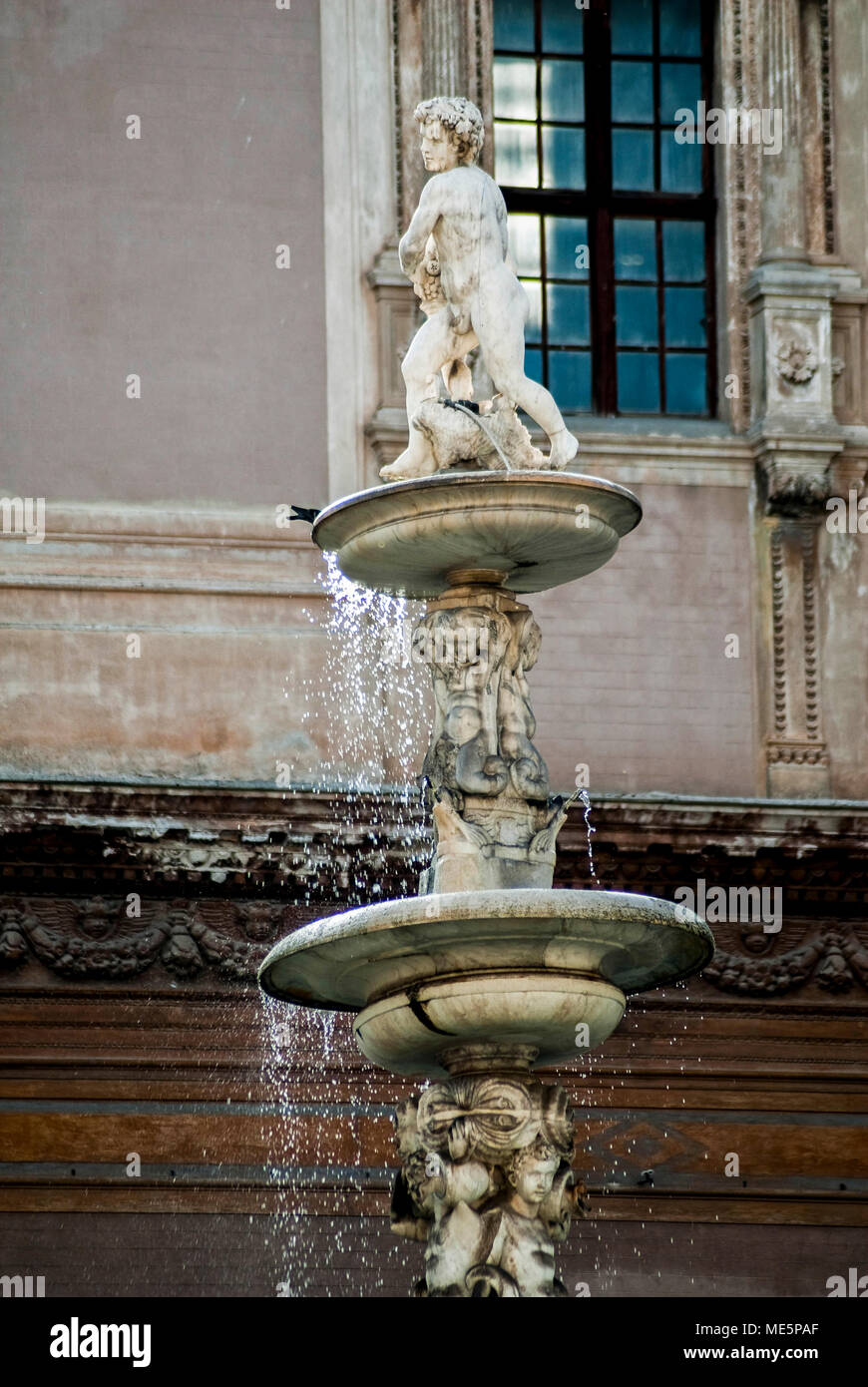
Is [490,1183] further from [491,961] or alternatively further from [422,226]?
[422,226]

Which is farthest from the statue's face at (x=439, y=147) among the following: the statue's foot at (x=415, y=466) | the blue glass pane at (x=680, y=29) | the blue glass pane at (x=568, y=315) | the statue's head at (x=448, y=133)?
the blue glass pane at (x=680, y=29)

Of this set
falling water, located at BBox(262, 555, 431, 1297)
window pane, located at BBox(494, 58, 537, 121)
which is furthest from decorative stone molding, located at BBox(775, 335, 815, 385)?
falling water, located at BBox(262, 555, 431, 1297)

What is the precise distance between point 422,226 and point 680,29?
621 centimetres

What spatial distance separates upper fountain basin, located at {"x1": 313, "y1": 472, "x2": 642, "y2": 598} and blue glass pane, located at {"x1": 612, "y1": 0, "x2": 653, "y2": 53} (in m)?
6.46

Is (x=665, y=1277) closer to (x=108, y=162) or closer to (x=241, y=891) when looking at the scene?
(x=241, y=891)

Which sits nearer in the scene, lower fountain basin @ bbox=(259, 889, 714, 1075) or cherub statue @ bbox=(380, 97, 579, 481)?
lower fountain basin @ bbox=(259, 889, 714, 1075)

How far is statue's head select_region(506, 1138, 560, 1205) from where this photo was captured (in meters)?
10.1

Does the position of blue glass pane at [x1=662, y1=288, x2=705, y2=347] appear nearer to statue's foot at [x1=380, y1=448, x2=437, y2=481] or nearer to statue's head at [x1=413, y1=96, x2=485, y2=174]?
statue's head at [x1=413, y1=96, x2=485, y2=174]

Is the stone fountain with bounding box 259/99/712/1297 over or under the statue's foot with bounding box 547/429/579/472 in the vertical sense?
under

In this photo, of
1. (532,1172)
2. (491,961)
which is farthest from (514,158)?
(532,1172)

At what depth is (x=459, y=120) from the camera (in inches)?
440

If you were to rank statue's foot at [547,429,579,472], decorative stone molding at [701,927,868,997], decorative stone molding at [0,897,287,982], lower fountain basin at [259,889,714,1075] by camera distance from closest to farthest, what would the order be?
1. lower fountain basin at [259,889,714,1075]
2. statue's foot at [547,429,579,472]
3. decorative stone molding at [0,897,287,982]
4. decorative stone molding at [701,927,868,997]

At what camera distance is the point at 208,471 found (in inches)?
623

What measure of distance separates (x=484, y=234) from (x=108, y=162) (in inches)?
206
